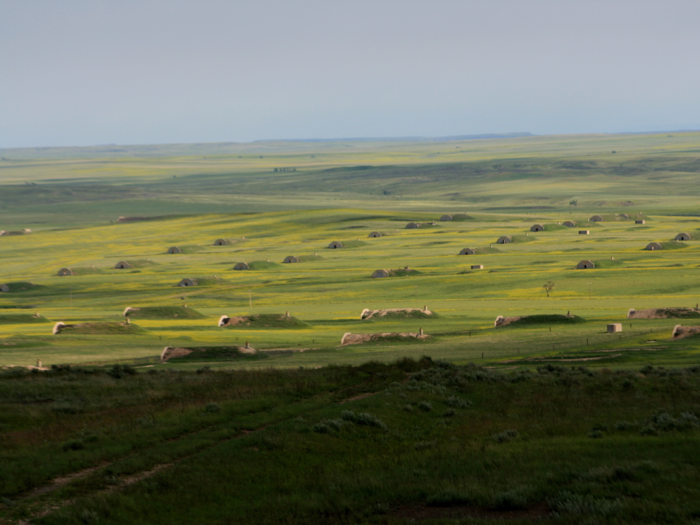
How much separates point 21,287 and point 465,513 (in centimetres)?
7979

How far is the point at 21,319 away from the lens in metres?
57.3

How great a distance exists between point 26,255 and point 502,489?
120 m

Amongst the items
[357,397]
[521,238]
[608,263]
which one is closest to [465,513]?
[357,397]

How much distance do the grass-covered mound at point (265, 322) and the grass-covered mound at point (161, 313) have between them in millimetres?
6873

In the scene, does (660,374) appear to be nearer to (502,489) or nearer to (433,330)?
(502,489)

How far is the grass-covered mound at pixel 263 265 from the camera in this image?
92812 millimetres

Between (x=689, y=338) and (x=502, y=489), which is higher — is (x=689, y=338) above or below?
below

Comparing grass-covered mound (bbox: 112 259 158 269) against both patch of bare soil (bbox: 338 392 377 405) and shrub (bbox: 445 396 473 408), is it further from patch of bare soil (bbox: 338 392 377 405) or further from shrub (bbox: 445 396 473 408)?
shrub (bbox: 445 396 473 408)

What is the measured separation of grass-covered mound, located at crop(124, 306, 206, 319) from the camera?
5922cm

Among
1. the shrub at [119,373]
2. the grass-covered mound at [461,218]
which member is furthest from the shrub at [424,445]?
the grass-covered mound at [461,218]

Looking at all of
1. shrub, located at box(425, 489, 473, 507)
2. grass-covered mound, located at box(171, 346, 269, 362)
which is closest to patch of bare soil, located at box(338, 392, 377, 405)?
shrub, located at box(425, 489, 473, 507)

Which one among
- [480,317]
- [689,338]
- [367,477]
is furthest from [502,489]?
[480,317]

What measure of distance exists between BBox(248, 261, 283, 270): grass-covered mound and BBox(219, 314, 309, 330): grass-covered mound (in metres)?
38.3

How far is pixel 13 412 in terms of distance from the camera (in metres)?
19.4
